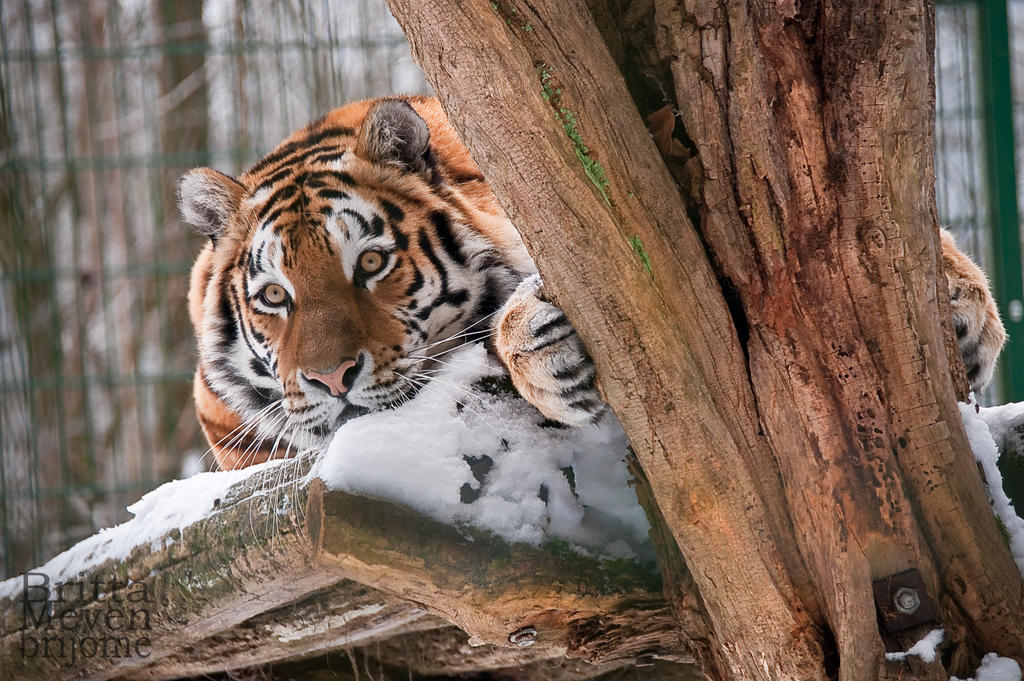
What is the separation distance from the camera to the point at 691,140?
134cm

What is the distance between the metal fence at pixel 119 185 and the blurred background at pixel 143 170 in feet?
0.06

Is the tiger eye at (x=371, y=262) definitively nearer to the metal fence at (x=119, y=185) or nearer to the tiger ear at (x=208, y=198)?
the tiger ear at (x=208, y=198)

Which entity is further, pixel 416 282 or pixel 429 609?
pixel 416 282

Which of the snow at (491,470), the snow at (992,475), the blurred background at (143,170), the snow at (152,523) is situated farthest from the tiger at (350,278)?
the blurred background at (143,170)

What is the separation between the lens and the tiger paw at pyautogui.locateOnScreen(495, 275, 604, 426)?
4.86ft

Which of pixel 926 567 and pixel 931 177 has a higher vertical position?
pixel 931 177

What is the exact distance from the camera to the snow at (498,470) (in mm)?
1520

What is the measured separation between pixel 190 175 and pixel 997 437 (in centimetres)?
192

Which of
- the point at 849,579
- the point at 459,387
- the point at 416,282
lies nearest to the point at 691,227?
the point at 849,579

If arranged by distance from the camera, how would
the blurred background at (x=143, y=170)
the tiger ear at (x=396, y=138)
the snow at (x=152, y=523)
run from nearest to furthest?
the snow at (x=152, y=523) → the tiger ear at (x=396, y=138) → the blurred background at (x=143, y=170)

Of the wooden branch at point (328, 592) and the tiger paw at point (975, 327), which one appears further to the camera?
the tiger paw at point (975, 327)

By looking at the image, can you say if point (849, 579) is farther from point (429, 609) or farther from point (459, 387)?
point (459, 387)

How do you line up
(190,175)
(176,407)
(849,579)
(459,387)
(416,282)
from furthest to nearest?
(176,407) → (190,175) → (416,282) → (459,387) → (849,579)

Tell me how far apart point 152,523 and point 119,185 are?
488 cm
